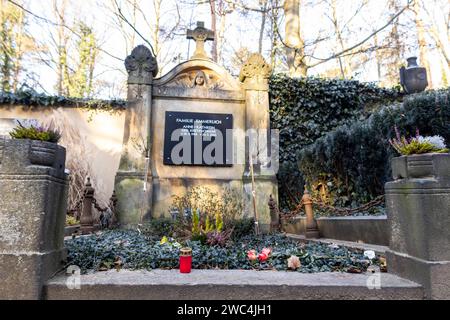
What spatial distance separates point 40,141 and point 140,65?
213 inches

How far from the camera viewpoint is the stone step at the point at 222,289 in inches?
92.7

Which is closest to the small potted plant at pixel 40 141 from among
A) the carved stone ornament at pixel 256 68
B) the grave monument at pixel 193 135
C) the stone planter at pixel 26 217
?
the stone planter at pixel 26 217

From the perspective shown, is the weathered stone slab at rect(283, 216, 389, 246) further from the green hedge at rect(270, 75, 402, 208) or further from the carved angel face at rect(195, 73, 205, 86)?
the carved angel face at rect(195, 73, 205, 86)

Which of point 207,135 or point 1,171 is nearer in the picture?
point 1,171

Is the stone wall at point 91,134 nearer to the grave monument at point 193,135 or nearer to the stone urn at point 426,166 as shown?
the grave monument at point 193,135

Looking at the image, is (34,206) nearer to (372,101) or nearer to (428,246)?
(428,246)

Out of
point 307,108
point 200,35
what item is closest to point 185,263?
point 200,35

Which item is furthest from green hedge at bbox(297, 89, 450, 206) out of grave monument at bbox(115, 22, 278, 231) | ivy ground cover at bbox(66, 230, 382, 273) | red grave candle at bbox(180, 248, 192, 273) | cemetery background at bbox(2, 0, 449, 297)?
red grave candle at bbox(180, 248, 192, 273)

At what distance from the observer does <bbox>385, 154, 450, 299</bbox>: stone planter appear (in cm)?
242

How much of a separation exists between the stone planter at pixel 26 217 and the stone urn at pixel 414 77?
27.3 feet
